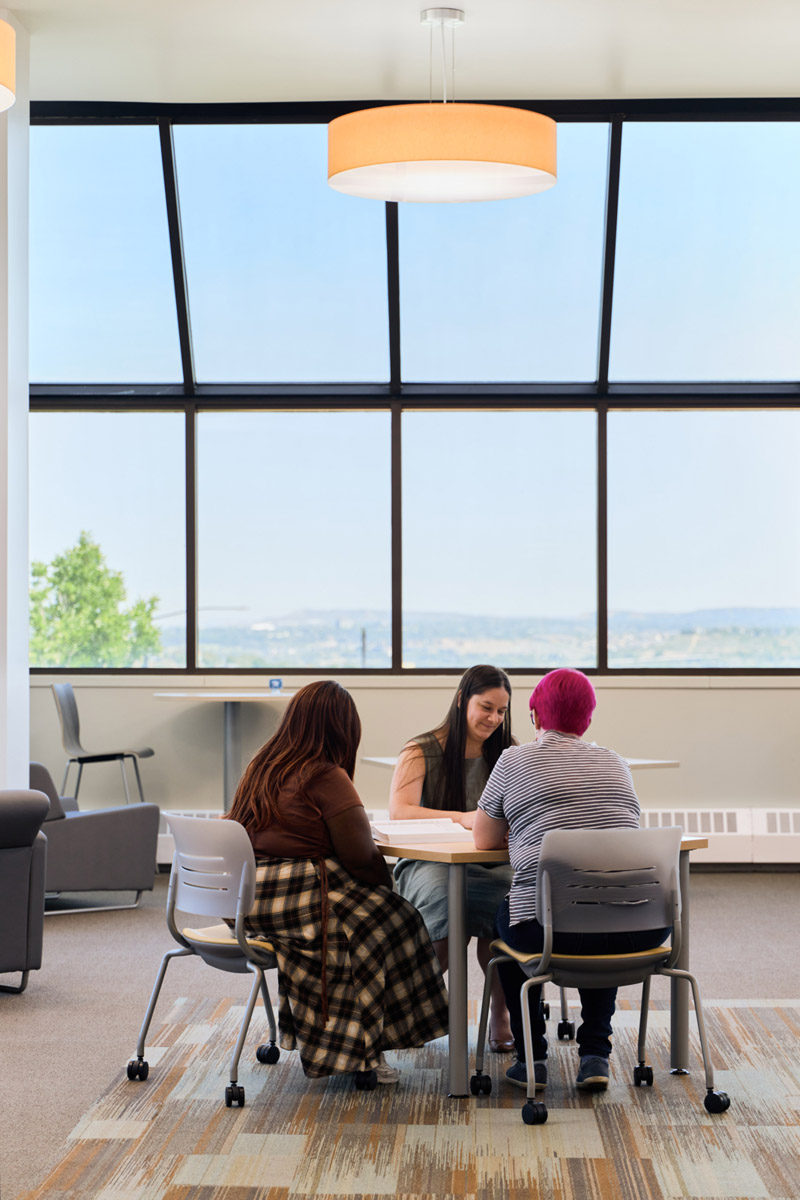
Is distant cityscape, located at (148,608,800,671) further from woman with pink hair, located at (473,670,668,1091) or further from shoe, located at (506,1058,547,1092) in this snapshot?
shoe, located at (506,1058,547,1092)

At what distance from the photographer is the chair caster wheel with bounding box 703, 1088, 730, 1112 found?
3.64m

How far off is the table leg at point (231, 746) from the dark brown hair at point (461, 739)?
3.34 meters

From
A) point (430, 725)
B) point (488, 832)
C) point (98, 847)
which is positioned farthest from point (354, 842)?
point (430, 725)

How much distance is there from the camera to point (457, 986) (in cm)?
379

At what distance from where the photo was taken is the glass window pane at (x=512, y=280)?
7.77 meters

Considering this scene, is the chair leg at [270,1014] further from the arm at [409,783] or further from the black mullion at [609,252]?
the black mullion at [609,252]

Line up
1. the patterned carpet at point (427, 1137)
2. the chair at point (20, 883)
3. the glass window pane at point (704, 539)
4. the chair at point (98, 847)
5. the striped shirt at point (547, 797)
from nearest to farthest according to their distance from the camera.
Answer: the patterned carpet at point (427, 1137)
the striped shirt at point (547, 797)
the chair at point (20, 883)
the chair at point (98, 847)
the glass window pane at point (704, 539)

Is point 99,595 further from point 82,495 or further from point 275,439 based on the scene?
point 275,439

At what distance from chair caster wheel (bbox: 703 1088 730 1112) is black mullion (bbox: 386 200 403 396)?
540 cm

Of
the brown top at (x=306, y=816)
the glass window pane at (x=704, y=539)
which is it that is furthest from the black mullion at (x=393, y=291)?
the brown top at (x=306, y=816)

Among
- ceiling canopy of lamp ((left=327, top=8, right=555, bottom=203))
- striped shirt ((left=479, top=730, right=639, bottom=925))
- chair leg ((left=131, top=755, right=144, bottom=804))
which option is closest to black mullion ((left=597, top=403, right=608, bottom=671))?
chair leg ((left=131, top=755, right=144, bottom=804))

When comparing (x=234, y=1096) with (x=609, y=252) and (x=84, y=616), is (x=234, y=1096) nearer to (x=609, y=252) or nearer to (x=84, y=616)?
(x=84, y=616)

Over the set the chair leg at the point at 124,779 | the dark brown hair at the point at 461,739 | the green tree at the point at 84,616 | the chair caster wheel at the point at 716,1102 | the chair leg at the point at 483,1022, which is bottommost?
the chair caster wheel at the point at 716,1102

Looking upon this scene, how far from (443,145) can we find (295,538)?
4.15 meters
